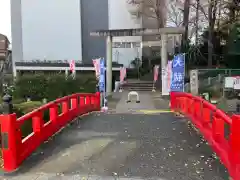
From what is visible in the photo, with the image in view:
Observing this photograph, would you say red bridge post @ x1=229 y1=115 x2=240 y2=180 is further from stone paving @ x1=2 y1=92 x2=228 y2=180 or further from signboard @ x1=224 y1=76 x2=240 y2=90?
signboard @ x1=224 y1=76 x2=240 y2=90

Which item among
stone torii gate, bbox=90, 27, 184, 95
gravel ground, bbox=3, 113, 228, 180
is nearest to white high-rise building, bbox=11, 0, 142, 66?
stone torii gate, bbox=90, 27, 184, 95

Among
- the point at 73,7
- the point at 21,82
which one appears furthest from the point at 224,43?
the point at 21,82

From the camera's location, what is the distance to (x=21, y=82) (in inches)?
746

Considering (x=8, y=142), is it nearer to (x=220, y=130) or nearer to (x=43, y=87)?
(x=220, y=130)

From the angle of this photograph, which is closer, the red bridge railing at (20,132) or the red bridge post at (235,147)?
the red bridge post at (235,147)

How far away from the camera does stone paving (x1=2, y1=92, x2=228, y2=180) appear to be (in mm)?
4387

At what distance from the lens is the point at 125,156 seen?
204 inches

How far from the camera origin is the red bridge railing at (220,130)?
4031 millimetres

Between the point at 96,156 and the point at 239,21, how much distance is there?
515 inches

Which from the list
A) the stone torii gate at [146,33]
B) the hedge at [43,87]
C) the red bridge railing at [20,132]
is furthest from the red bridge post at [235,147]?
the stone torii gate at [146,33]

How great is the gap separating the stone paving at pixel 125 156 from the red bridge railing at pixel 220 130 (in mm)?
184

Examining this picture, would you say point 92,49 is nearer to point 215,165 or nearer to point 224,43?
point 224,43

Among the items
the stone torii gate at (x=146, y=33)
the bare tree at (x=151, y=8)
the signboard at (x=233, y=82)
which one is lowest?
the signboard at (x=233, y=82)

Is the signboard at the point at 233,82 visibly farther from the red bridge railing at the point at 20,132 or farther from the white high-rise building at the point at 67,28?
the white high-rise building at the point at 67,28
